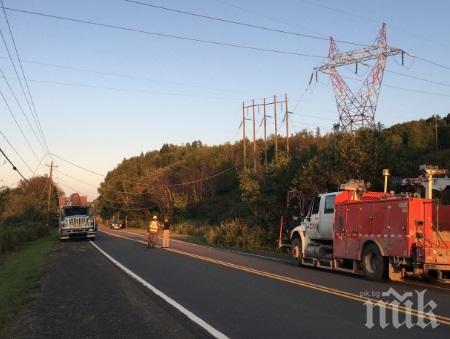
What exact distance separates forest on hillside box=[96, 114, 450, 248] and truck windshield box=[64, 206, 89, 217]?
9.46 m

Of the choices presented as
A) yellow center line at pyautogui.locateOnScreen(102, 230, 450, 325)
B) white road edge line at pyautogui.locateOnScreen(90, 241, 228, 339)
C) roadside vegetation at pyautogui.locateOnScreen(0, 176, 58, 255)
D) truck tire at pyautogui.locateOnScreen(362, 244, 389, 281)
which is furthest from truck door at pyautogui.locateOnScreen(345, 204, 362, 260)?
roadside vegetation at pyautogui.locateOnScreen(0, 176, 58, 255)

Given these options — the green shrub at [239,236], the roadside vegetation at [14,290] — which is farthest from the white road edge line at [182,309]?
the green shrub at [239,236]

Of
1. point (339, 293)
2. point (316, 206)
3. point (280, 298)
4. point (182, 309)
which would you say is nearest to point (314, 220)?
point (316, 206)

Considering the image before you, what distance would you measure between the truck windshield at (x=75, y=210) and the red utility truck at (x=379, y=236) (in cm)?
2690

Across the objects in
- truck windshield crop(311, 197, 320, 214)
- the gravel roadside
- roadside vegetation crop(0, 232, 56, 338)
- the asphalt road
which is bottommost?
roadside vegetation crop(0, 232, 56, 338)

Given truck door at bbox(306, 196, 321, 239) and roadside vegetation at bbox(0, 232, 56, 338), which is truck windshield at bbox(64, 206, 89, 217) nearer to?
roadside vegetation at bbox(0, 232, 56, 338)

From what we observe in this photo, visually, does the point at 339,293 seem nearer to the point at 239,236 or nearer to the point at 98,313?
the point at 98,313

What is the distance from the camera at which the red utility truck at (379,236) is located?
1435 cm

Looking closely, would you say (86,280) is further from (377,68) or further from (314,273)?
(377,68)

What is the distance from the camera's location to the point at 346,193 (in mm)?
18594

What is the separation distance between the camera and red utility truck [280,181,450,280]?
14.4m

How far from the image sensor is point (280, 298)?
12.0m

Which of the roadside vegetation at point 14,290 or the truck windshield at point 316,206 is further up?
the truck windshield at point 316,206

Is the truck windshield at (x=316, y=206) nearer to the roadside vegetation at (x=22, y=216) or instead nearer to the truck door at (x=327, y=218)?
the truck door at (x=327, y=218)
